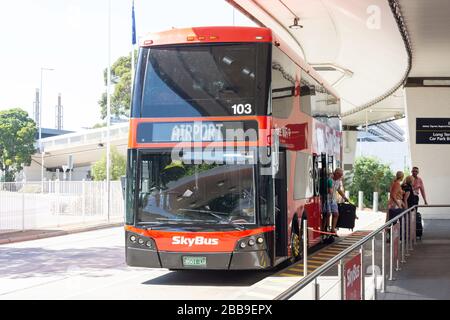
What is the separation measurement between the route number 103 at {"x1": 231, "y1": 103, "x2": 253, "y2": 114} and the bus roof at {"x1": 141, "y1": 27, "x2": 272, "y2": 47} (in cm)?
116

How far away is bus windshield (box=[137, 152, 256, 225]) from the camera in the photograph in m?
12.0

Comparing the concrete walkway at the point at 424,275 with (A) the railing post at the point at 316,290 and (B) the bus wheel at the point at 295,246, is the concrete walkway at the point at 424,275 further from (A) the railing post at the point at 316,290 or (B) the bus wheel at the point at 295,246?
(A) the railing post at the point at 316,290

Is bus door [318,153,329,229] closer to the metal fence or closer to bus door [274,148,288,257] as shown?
bus door [274,148,288,257]

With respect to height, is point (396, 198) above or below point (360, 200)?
above

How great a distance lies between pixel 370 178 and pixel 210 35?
118 ft

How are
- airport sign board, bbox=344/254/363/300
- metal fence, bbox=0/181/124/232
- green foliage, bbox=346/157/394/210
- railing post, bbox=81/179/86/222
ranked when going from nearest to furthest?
airport sign board, bbox=344/254/363/300, metal fence, bbox=0/181/124/232, railing post, bbox=81/179/86/222, green foliage, bbox=346/157/394/210

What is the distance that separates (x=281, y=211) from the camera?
13078mm

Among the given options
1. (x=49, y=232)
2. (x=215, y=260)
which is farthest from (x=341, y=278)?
(x=49, y=232)

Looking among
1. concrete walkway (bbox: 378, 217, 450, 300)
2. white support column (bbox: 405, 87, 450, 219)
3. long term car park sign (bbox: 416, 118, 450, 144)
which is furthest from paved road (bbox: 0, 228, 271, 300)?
long term car park sign (bbox: 416, 118, 450, 144)

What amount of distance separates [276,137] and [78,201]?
69.9 feet

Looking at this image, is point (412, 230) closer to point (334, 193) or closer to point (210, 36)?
point (334, 193)

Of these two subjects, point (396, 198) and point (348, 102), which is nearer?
point (396, 198)
